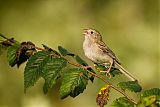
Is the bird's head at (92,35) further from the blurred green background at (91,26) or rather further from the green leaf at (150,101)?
the blurred green background at (91,26)

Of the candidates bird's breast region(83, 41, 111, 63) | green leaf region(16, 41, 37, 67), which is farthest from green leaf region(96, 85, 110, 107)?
bird's breast region(83, 41, 111, 63)

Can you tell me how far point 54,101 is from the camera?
1405 centimetres

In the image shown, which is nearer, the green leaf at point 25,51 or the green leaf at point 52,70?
the green leaf at point 52,70

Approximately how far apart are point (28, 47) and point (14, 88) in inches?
399

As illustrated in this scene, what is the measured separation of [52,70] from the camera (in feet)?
12.6

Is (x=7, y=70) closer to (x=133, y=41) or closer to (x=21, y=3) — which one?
(x=21, y=3)

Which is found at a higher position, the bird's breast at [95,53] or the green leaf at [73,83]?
the bird's breast at [95,53]

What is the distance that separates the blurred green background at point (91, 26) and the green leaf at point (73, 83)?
1068 cm

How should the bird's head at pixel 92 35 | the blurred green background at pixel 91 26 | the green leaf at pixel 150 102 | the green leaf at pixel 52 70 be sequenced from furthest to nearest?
the blurred green background at pixel 91 26 → the bird's head at pixel 92 35 → the green leaf at pixel 52 70 → the green leaf at pixel 150 102

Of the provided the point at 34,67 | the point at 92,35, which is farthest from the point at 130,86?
the point at 92,35

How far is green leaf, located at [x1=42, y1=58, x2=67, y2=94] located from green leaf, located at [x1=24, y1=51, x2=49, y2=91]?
1.6 inches

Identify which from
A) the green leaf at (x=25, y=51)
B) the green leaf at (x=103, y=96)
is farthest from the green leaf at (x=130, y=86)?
the green leaf at (x=25, y=51)

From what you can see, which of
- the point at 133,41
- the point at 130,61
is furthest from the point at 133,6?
the point at 130,61

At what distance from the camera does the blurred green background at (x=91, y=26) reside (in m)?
16.0
